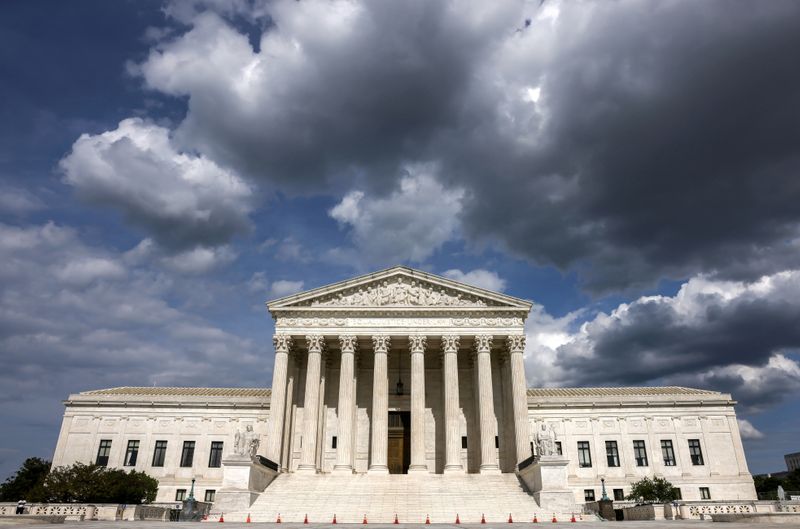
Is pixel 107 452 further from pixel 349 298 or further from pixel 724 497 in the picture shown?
pixel 724 497

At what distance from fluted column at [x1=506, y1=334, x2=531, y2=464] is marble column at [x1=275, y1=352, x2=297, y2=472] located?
18062mm

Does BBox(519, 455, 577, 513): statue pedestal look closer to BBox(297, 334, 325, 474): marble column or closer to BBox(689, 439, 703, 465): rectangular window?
BBox(297, 334, 325, 474): marble column

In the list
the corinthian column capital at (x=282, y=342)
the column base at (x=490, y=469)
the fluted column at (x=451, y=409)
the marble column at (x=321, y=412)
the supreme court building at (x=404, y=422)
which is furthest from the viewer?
the marble column at (x=321, y=412)

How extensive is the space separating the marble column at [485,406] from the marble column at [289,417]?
15474 mm

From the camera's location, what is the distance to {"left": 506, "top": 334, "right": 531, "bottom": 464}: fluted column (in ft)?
137

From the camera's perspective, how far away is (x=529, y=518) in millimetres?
31953

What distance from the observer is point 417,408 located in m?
43.1

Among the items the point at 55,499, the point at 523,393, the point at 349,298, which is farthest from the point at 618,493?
the point at 55,499

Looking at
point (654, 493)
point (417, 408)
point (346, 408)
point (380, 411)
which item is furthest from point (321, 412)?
point (654, 493)

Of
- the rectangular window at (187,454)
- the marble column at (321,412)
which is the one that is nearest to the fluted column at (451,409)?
the marble column at (321,412)

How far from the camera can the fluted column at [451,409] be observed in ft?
135

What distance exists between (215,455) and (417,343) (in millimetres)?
21999

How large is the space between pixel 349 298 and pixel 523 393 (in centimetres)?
1574

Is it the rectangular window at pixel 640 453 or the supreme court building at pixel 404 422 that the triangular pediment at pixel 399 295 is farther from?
the rectangular window at pixel 640 453
